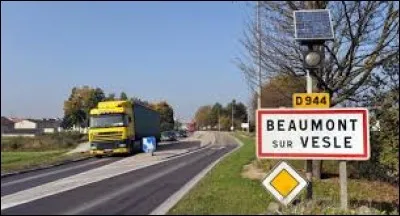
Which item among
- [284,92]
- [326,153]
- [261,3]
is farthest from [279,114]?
[284,92]

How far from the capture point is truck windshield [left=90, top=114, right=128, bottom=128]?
39438 mm

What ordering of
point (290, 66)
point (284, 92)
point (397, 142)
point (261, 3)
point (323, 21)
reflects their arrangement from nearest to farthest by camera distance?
point (323, 21), point (397, 142), point (261, 3), point (290, 66), point (284, 92)

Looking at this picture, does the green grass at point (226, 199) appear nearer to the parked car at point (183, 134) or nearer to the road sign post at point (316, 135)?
the road sign post at point (316, 135)

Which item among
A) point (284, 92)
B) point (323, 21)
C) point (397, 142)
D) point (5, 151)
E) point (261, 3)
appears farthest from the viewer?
point (284, 92)

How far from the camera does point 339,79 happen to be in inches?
744

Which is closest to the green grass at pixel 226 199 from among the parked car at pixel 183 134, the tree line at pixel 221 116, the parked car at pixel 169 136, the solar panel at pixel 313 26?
the solar panel at pixel 313 26

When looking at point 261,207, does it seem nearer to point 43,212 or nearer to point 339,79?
point 43,212

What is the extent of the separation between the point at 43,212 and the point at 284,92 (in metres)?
10.9

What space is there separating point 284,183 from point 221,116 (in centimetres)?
13410

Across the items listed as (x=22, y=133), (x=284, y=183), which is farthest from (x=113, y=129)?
(x=22, y=133)

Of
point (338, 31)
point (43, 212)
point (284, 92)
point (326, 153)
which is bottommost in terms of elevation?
point (43, 212)

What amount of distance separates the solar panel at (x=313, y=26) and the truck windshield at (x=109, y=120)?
27245mm

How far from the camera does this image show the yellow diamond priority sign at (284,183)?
1167 cm

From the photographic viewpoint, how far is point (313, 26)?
12.5 m
